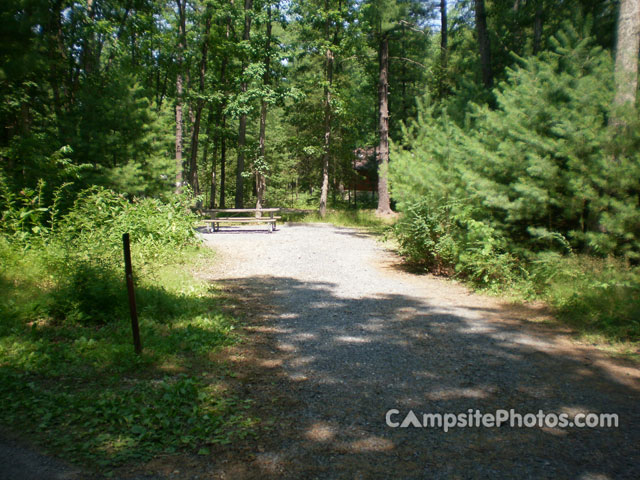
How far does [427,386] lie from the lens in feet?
13.6

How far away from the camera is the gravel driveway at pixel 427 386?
116 inches

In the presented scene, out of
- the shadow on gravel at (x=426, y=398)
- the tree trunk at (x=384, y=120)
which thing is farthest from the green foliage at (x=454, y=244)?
the tree trunk at (x=384, y=120)

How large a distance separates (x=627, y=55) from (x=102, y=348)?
8.99 m

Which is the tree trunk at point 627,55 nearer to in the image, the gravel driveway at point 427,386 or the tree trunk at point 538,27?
the gravel driveway at point 427,386

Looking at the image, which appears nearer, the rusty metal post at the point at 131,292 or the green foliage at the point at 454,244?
the rusty metal post at the point at 131,292

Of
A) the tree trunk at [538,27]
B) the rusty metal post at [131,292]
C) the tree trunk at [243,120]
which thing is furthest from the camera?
the tree trunk at [243,120]

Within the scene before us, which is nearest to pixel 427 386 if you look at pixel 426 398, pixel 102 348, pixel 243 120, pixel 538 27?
pixel 426 398

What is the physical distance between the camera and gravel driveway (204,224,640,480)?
9.64ft

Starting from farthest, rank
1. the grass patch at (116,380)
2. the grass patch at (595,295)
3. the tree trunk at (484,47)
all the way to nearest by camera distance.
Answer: the tree trunk at (484,47) → the grass patch at (595,295) → the grass patch at (116,380)

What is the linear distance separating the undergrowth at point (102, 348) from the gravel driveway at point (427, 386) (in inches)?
27.9

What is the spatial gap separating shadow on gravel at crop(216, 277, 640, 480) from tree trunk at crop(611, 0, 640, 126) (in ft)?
13.6

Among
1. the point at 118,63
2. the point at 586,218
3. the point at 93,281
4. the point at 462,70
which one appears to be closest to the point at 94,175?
the point at 93,281

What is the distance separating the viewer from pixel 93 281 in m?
5.89

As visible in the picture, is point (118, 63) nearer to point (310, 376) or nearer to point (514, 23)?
point (514, 23)
